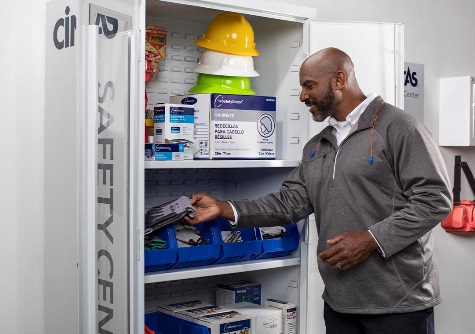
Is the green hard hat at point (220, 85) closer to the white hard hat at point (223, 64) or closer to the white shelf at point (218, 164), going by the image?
the white hard hat at point (223, 64)

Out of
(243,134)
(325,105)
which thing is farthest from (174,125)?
(325,105)

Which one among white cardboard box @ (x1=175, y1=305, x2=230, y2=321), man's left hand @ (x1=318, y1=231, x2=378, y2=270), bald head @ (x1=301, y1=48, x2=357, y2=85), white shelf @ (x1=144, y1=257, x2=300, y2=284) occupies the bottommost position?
white cardboard box @ (x1=175, y1=305, x2=230, y2=321)

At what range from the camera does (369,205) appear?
99.8 inches

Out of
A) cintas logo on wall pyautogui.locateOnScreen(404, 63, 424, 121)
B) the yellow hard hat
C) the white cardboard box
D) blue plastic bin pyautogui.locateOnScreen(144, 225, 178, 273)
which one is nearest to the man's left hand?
blue plastic bin pyautogui.locateOnScreen(144, 225, 178, 273)

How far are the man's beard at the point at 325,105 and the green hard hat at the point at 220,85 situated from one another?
0.42m

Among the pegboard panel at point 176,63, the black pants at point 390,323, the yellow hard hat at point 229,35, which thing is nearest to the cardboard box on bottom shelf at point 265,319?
the black pants at point 390,323

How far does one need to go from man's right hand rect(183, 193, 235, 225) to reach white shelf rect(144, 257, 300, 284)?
0.61 feet

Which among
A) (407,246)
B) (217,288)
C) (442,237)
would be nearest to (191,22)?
(217,288)

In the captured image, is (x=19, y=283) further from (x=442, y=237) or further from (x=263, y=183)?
(x=442, y=237)

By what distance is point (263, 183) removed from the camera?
3.23 meters

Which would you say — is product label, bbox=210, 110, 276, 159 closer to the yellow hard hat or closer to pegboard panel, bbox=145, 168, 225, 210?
the yellow hard hat

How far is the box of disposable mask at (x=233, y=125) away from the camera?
9.19 feet

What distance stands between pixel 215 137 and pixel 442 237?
2.04m

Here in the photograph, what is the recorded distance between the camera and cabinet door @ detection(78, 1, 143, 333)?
2273mm
